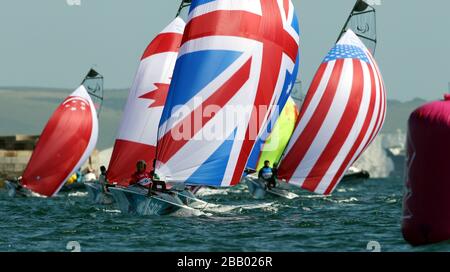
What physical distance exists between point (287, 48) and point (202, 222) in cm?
597

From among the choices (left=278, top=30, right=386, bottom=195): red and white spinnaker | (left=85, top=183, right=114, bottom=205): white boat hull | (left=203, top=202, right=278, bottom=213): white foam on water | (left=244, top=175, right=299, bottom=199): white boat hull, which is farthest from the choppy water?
(left=244, top=175, right=299, bottom=199): white boat hull

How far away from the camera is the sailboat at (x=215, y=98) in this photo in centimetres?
2361

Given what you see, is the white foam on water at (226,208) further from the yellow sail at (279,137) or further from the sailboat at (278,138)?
the yellow sail at (279,137)

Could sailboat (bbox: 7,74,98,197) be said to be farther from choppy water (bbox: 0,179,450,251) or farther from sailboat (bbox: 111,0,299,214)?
sailboat (bbox: 111,0,299,214)

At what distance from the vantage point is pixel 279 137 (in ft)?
150

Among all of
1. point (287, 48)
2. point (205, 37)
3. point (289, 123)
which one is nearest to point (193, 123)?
point (205, 37)

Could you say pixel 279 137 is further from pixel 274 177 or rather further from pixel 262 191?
pixel 274 177

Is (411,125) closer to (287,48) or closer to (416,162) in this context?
(416,162)

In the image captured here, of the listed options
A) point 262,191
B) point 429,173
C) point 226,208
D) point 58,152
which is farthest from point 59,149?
point 429,173

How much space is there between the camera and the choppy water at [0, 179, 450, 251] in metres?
18.0

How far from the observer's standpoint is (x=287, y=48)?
25969 mm

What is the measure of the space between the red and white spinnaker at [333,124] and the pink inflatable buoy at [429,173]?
51.7 feet

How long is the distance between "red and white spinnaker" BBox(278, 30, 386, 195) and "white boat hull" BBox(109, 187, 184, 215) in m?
9.75
